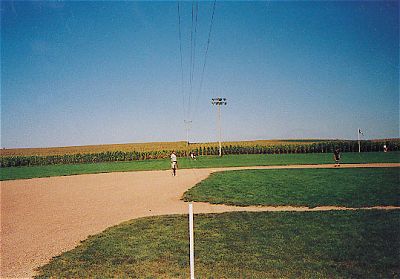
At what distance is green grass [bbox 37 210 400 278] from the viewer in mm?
5688

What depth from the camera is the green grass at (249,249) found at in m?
5.69

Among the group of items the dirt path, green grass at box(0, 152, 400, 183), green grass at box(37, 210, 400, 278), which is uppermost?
green grass at box(0, 152, 400, 183)

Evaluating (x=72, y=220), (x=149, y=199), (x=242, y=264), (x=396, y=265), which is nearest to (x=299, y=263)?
(x=242, y=264)

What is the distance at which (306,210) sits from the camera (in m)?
10.8

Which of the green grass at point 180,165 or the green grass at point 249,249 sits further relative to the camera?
the green grass at point 180,165

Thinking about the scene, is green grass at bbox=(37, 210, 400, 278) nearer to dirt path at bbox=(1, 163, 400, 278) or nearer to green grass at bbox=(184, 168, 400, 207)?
dirt path at bbox=(1, 163, 400, 278)

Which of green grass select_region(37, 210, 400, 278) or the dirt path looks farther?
the dirt path

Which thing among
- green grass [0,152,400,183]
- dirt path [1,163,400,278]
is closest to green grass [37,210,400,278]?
dirt path [1,163,400,278]

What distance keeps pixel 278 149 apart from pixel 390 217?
49.5m

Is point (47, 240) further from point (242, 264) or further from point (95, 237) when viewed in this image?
point (242, 264)

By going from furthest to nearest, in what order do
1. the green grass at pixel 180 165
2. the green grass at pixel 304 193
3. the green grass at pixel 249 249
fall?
1. the green grass at pixel 180 165
2. the green grass at pixel 304 193
3. the green grass at pixel 249 249

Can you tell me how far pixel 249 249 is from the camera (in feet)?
22.3

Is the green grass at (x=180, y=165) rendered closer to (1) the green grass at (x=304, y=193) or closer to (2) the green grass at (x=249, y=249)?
(1) the green grass at (x=304, y=193)

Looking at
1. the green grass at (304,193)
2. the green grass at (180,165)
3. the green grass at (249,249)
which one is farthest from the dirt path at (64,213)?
the green grass at (180,165)
